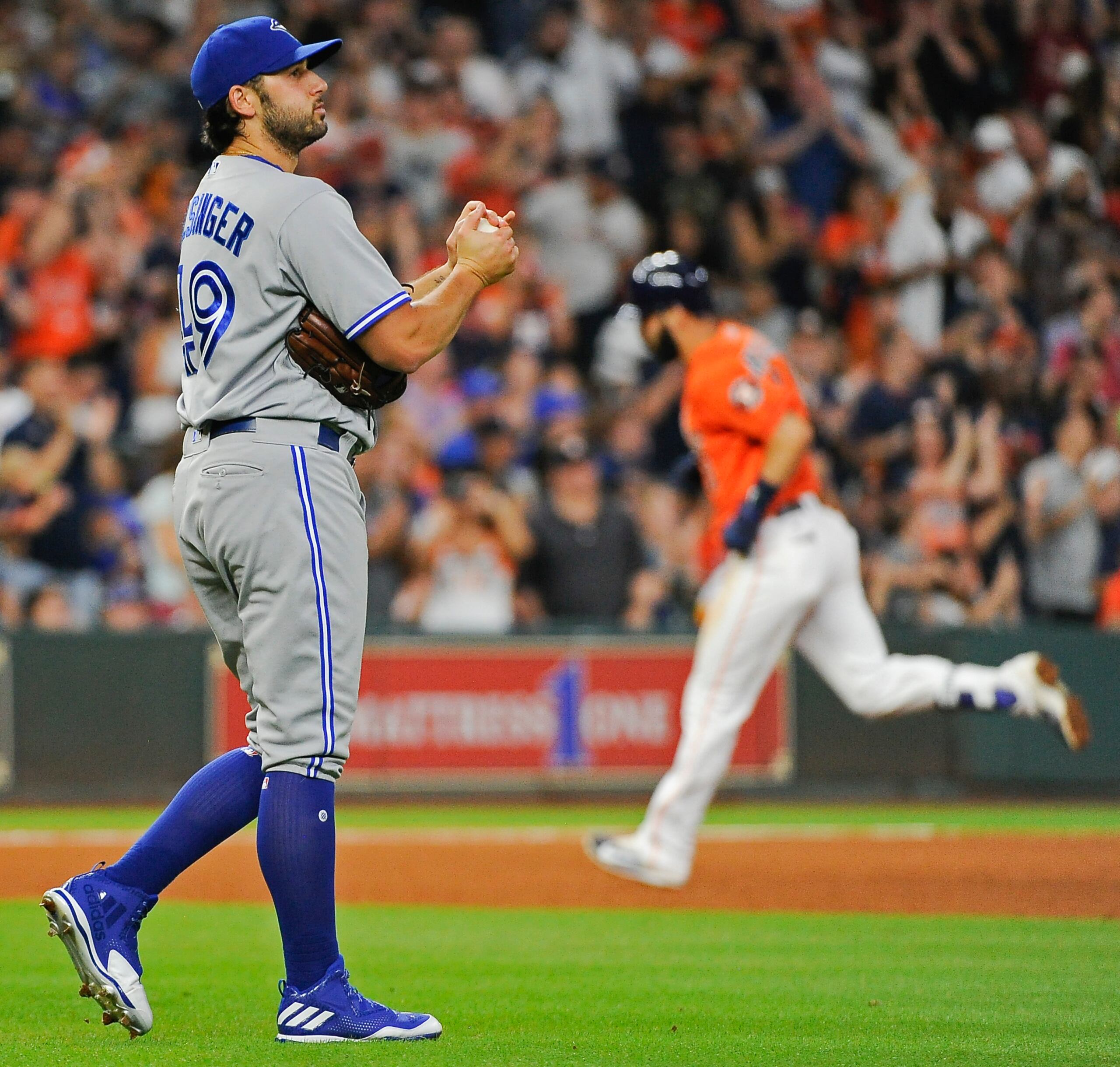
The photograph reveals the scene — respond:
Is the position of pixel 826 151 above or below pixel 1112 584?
above

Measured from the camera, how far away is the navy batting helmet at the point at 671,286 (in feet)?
25.4

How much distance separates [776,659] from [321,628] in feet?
12.2

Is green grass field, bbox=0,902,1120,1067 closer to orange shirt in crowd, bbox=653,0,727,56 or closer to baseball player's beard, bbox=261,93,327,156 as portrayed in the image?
baseball player's beard, bbox=261,93,327,156

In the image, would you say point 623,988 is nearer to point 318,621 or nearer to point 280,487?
point 318,621

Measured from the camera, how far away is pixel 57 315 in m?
13.6

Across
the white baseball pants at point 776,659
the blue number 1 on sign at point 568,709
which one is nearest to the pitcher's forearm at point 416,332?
the white baseball pants at point 776,659

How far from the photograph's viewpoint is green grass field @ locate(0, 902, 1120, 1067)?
3996 millimetres

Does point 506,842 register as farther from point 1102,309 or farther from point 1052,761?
point 1102,309

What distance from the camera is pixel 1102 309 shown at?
1512 centimetres

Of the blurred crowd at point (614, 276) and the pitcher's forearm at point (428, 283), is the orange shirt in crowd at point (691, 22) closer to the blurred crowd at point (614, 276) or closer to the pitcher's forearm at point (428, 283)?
the blurred crowd at point (614, 276)

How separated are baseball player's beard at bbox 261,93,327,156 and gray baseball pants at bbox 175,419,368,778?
71cm

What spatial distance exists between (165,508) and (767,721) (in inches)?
174

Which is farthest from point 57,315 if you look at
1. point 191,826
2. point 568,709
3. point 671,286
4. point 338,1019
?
point 338,1019

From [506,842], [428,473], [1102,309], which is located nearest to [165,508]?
[428,473]
